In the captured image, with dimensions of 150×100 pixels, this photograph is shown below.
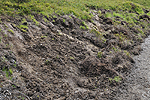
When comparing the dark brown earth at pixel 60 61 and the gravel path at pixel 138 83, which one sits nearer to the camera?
the dark brown earth at pixel 60 61

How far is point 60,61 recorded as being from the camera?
43.0 feet

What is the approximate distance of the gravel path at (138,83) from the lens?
1198 centimetres

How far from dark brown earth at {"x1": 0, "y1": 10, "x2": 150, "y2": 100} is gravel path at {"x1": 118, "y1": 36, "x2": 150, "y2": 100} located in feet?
1.84

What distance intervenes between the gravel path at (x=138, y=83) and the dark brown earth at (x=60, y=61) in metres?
0.56

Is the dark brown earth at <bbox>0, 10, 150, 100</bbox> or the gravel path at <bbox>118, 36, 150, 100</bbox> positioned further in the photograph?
the gravel path at <bbox>118, 36, 150, 100</bbox>

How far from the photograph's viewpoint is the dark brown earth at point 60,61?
9958mm

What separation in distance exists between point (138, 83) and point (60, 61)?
6722 millimetres

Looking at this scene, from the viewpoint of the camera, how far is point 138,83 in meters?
13.5

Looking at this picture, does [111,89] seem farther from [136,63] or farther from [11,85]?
[11,85]

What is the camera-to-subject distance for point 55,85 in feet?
36.5

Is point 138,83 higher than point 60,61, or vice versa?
point 60,61

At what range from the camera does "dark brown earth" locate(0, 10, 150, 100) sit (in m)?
9.96

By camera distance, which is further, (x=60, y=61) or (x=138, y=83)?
(x=138, y=83)

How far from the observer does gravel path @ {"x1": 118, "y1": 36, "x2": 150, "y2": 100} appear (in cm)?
1198
